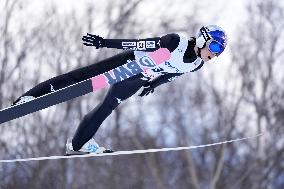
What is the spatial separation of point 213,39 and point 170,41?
405 mm

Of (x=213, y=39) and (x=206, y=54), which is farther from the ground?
(x=213, y=39)

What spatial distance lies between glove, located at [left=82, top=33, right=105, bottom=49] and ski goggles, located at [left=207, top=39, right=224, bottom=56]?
1015 millimetres

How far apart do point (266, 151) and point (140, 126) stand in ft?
15.5

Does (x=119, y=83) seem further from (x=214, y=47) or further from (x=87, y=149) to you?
(x=214, y=47)

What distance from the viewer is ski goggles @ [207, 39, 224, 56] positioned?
6.57m

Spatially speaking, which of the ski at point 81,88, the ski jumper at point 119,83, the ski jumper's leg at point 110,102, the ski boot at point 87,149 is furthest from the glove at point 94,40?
the ski boot at point 87,149

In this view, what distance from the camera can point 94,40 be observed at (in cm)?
630

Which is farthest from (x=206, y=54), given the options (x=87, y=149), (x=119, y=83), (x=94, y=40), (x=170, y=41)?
(x=87, y=149)

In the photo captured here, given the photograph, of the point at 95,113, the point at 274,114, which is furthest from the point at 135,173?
the point at 95,113

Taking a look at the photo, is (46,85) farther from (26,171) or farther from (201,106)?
(201,106)

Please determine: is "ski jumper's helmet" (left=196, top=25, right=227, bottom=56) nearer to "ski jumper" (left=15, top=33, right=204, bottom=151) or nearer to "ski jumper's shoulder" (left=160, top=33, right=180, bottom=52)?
"ski jumper" (left=15, top=33, right=204, bottom=151)

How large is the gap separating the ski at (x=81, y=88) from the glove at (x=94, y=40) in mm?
645

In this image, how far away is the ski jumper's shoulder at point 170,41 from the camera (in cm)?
651

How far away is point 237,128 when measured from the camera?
86.9 ft
